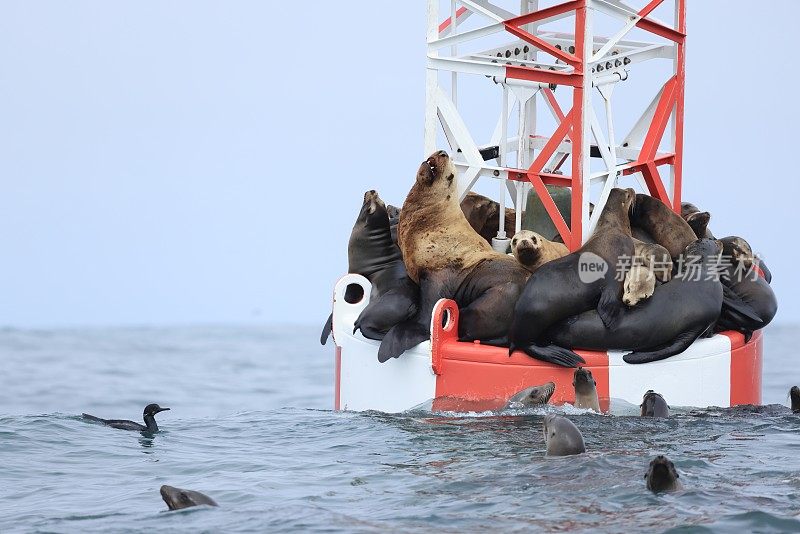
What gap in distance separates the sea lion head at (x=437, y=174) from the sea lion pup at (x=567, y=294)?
136cm

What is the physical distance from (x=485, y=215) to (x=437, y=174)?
1351 mm

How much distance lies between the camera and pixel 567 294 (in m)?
10.4

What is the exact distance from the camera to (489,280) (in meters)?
10.9

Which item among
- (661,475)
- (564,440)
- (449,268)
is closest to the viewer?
(661,475)

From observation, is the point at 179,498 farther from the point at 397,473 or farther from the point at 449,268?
the point at 449,268

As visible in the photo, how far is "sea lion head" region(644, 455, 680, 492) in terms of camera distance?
25.2 feet

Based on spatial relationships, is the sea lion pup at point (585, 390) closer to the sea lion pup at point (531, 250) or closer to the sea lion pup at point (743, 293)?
the sea lion pup at point (531, 250)

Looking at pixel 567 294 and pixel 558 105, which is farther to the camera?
pixel 558 105

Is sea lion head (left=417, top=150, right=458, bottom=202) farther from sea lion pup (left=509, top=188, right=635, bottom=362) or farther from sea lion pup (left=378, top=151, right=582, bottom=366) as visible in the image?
sea lion pup (left=509, top=188, right=635, bottom=362)

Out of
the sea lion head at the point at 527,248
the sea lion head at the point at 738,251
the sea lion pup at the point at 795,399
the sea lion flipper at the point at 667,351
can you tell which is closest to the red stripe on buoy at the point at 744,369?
the sea lion pup at the point at 795,399

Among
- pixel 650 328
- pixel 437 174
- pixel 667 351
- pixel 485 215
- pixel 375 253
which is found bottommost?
pixel 667 351

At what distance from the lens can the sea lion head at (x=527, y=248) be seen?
1074 centimetres

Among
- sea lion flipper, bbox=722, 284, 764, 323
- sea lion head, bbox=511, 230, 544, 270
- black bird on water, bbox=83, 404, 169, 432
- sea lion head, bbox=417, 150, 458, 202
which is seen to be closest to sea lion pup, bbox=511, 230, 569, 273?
sea lion head, bbox=511, 230, 544, 270

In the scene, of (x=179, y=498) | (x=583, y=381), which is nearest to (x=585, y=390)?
(x=583, y=381)
